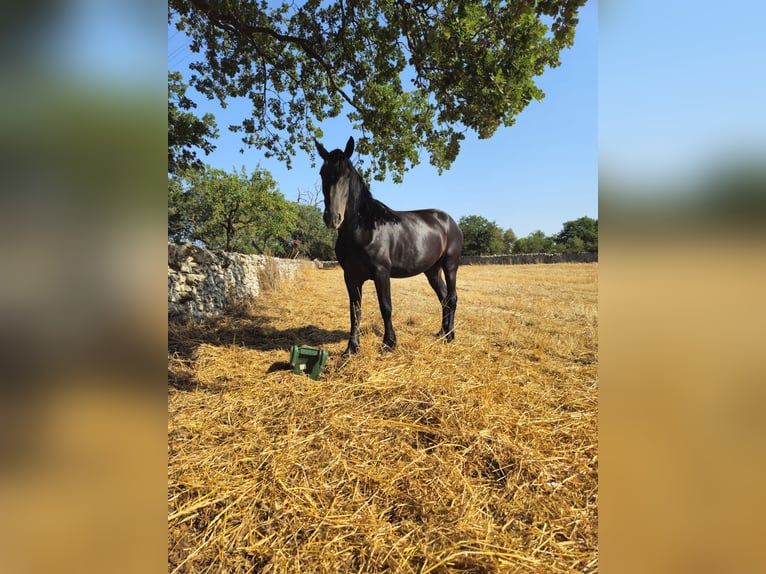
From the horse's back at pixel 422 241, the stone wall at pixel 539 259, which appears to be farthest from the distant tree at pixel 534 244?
the horse's back at pixel 422 241

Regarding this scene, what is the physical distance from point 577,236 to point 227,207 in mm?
48383

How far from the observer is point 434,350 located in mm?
4004

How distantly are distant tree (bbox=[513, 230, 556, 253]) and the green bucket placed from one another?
179 ft

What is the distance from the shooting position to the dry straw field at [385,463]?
1.34 meters

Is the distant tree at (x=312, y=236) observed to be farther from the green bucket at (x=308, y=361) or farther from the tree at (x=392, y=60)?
the green bucket at (x=308, y=361)

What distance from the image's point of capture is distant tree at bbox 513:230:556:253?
5194cm

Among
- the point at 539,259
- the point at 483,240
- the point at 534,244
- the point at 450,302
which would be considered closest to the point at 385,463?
the point at 450,302

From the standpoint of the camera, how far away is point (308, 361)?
335 centimetres

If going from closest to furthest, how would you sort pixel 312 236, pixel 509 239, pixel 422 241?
pixel 422 241, pixel 312 236, pixel 509 239

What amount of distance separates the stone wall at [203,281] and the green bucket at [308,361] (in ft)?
11.7
